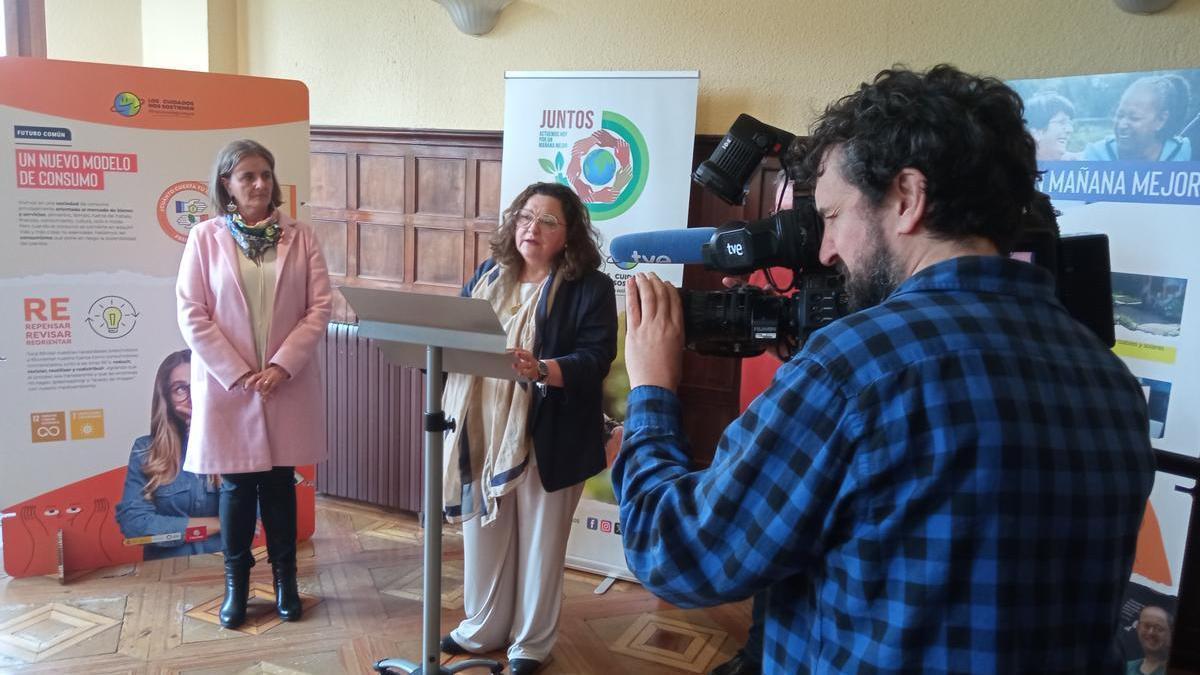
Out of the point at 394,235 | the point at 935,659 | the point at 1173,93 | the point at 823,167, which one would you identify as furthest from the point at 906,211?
the point at 394,235

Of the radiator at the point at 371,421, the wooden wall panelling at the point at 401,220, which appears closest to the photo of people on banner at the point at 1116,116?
the wooden wall panelling at the point at 401,220

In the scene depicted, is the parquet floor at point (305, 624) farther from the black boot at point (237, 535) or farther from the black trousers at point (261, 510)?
the black trousers at point (261, 510)

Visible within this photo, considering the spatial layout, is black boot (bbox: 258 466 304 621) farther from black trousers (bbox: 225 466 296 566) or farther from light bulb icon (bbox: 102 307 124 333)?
light bulb icon (bbox: 102 307 124 333)

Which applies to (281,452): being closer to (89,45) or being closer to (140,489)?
(140,489)

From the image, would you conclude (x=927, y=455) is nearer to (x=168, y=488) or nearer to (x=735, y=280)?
(x=735, y=280)

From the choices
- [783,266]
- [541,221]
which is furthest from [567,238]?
[783,266]

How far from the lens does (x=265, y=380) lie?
8.23ft

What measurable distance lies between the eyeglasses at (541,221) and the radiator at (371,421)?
1.35 metres

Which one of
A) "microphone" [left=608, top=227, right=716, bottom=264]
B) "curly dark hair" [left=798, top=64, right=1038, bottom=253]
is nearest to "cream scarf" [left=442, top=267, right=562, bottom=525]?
"microphone" [left=608, top=227, right=716, bottom=264]

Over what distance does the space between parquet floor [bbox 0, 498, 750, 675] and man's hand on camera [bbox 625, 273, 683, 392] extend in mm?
1724

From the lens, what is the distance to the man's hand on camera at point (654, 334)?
3.21 feet

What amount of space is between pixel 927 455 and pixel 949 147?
0.98 ft

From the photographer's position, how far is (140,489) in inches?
115

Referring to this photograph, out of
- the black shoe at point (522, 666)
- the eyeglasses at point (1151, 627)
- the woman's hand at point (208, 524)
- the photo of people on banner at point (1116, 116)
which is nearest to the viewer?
the photo of people on banner at point (1116, 116)
